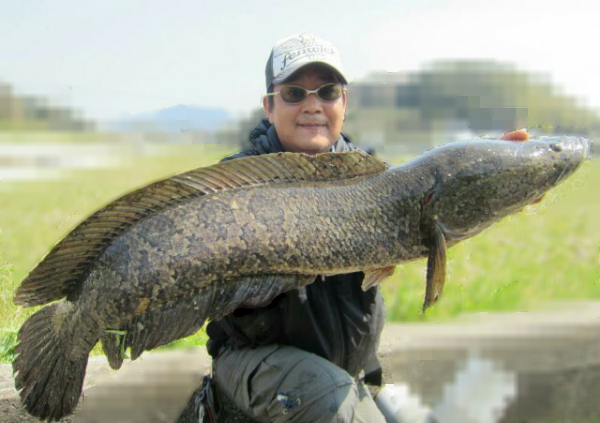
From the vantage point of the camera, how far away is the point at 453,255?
580cm

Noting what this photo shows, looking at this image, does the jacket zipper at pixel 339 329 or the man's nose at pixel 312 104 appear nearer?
the jacket zipper at pixel 339 329

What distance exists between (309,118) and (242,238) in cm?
134

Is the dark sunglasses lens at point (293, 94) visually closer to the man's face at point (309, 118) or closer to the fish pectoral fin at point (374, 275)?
the man's face at point (309, 118)

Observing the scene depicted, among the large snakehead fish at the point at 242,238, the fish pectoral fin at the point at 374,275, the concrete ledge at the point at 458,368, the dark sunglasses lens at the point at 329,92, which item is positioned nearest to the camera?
the large snakehead fish at the point at 242,238

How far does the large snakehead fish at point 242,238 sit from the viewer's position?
240 cm

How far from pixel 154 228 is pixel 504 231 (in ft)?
27.8

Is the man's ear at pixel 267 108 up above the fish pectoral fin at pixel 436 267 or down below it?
above

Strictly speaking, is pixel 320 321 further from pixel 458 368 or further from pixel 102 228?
pixel 458 368

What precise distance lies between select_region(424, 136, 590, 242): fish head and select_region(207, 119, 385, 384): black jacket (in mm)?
752

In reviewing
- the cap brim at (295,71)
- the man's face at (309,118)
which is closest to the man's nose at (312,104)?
the man's face at (309,118)

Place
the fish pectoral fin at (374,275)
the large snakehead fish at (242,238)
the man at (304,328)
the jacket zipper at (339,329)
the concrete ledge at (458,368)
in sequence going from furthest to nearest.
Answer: the concrete ledge at (458,368) → the jacket zipper at (339,329) → the man at (304,328) → the fish pectoral fin at (374,275) → the large snakehead fish at (242,238)

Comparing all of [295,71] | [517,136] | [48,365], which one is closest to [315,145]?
[295,71]

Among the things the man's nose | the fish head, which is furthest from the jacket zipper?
the man's nose

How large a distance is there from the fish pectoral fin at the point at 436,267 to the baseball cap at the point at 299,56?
142cm
